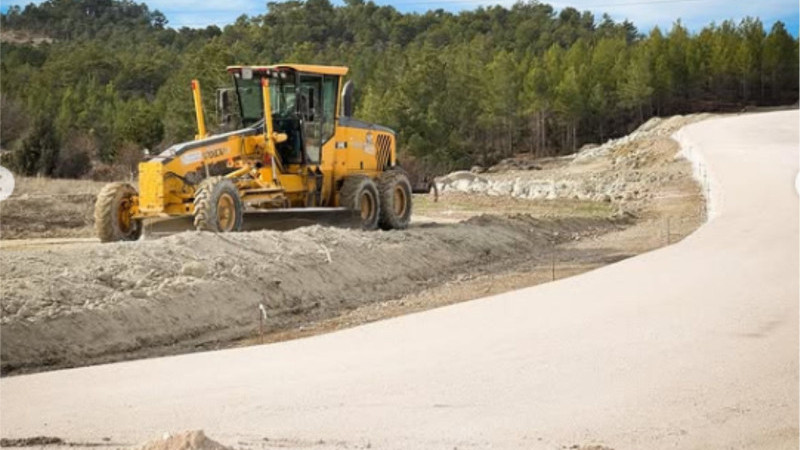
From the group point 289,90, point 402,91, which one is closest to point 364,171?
point 289,90

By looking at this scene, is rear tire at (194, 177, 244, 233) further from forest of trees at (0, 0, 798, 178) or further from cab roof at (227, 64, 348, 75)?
forest of trees at (0, 0, 798, 178)

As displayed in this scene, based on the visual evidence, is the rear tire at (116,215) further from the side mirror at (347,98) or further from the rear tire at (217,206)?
the side mirror at (347,98)

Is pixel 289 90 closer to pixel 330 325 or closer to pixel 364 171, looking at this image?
pixel 364 171

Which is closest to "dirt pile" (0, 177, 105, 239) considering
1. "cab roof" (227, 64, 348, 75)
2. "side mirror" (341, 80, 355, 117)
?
"cab roof" (227, 64, 348, 75)

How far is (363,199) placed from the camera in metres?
21.3

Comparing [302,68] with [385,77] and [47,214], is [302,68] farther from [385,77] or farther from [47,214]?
[385,77]

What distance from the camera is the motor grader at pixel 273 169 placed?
58.6 ft

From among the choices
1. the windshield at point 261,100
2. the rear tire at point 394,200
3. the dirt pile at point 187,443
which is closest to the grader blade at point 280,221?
the rear tire at point 394,200

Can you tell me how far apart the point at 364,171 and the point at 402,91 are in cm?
3840

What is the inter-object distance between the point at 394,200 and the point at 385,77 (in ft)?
167

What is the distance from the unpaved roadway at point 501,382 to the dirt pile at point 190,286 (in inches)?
73.4

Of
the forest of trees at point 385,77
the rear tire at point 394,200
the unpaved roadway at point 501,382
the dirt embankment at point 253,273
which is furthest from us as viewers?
the forest of trees at point 385,77

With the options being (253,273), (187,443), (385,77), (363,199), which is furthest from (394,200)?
(385,77)

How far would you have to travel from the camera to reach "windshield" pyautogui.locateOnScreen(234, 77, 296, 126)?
19.9 meters
